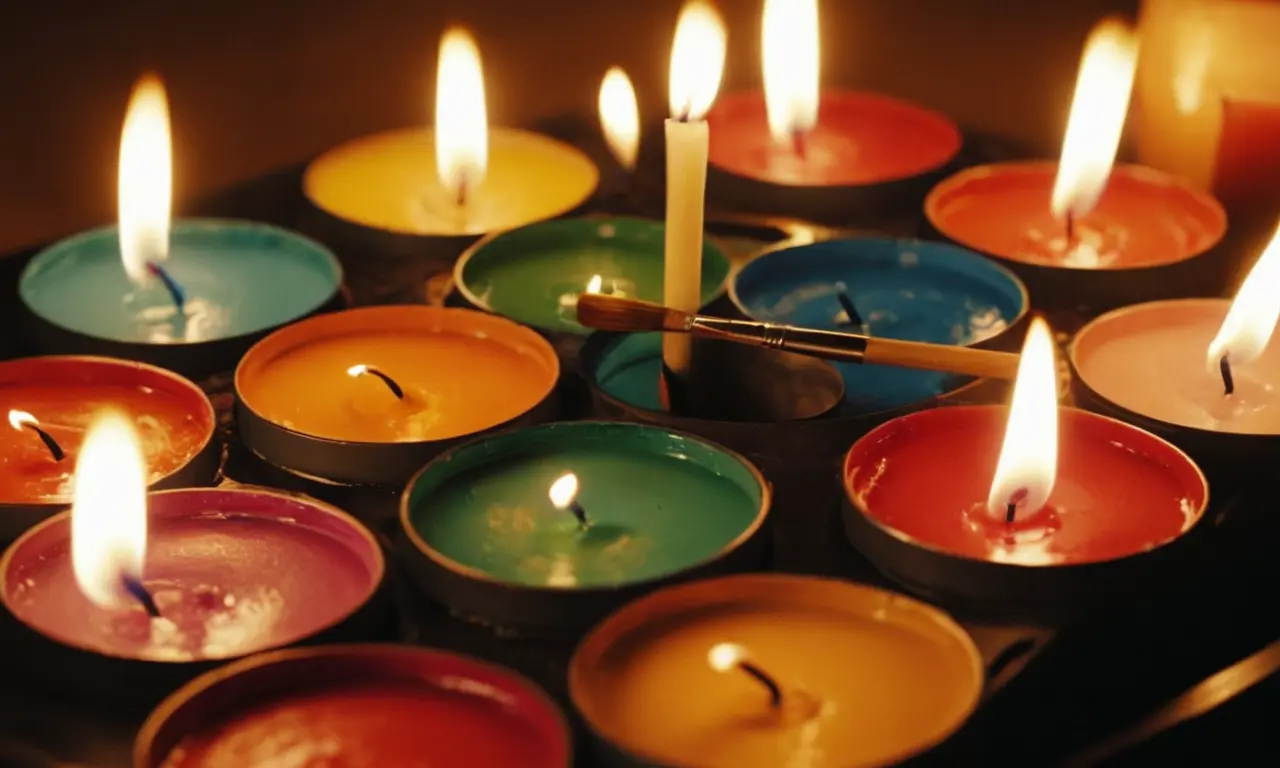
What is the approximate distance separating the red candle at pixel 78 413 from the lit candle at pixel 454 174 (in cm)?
30

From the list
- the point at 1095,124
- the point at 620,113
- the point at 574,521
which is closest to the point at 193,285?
the point at 620,113

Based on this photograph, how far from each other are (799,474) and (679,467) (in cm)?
8

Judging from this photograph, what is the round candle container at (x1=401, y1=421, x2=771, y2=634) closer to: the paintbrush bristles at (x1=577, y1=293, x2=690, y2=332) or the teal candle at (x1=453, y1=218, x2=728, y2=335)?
the paintbrush bristles at (x1=577, y1=293, x2=690, y2=332)

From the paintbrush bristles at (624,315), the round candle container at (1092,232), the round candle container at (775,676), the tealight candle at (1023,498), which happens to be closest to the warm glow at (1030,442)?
the tealight candle at (1023,498)

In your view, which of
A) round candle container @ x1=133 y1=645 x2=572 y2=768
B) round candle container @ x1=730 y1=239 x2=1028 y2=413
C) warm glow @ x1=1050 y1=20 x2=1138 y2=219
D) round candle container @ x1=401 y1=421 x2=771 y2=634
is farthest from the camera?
warm glow @ x1=1050 y1=20 x2=1138 y2=219

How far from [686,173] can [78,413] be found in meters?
0.46

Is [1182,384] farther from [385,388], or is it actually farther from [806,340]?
[385,388]

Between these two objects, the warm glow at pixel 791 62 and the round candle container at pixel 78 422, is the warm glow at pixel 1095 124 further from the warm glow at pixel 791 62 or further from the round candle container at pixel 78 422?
the round candle container at pixel 78 422

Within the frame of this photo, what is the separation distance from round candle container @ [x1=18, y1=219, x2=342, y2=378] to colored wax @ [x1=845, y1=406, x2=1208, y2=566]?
18.9 inches

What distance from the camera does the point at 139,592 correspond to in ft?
2.94

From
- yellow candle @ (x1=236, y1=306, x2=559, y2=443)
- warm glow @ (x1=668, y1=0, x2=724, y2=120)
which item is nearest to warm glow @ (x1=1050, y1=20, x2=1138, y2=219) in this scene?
warm glow @ (x1=668, y1=0, x2=724, y2=120)

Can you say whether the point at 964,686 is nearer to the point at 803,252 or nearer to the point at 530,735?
the point at 530,735

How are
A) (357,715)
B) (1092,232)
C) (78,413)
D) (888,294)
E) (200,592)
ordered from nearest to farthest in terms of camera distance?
(357,715), (200,592), (78,413), (888,294), (1092,232)

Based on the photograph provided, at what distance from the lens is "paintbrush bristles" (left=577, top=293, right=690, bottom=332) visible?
1131mm
